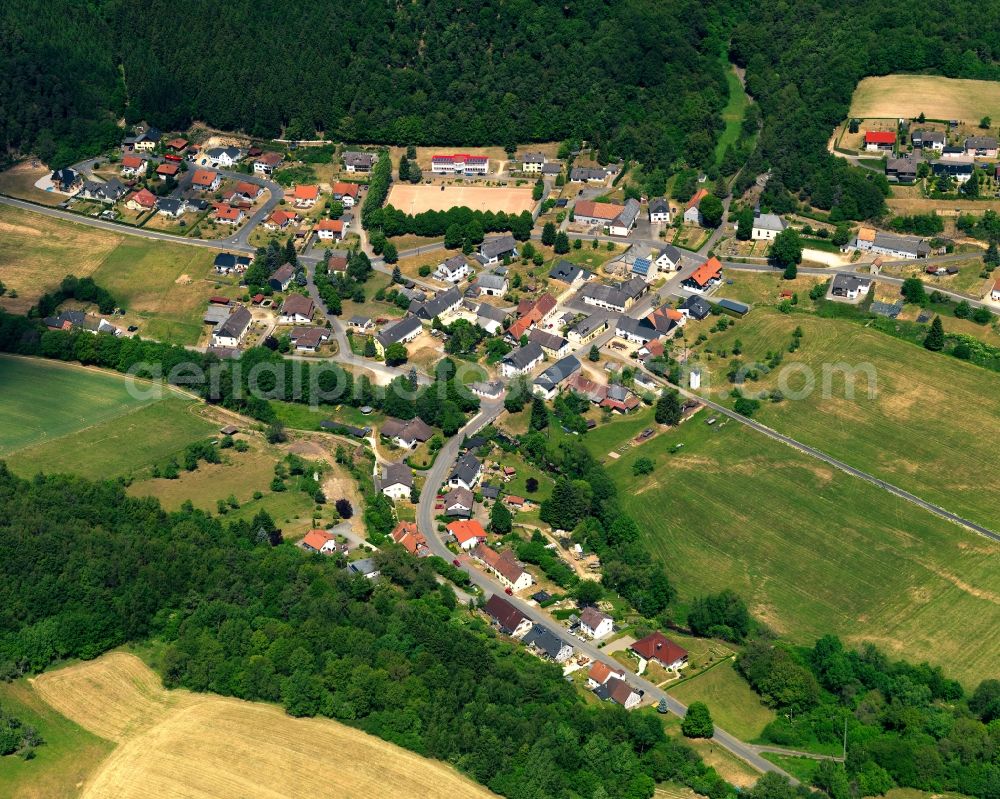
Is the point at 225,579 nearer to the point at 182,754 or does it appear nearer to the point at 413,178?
the point at 182,754

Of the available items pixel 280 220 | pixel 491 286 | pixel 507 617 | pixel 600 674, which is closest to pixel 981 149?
pixel 491 286

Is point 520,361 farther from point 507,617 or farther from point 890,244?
point 890,244

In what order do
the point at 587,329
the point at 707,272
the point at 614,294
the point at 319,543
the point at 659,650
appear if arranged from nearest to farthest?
1. the point at 659,650
2. the point at 319,543
3. the point at 587,329
4. the point at 614,294
5. the point at 707,272

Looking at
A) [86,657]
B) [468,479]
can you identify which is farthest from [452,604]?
[86,657]

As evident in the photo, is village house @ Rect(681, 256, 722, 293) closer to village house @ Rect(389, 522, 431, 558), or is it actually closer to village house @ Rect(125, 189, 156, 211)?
village house @ Rect(389, 522, 431, 558)

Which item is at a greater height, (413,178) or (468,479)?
(413,178)

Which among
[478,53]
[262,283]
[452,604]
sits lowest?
[452,604]
